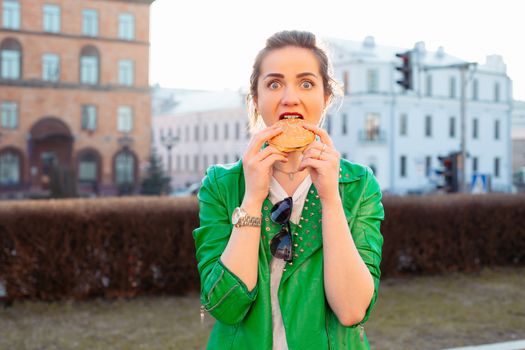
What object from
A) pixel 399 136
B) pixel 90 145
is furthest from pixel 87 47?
pixel 399 136

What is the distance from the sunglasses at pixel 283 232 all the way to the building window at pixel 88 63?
156 feet

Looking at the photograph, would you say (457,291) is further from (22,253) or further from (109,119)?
(109,119)

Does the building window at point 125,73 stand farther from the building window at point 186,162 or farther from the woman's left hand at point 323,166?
the woman's left hand at point 323,166

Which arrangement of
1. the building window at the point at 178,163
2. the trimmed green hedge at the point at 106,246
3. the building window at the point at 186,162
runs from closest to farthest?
the trimmed green hedge at the point at 106,246, the building window at the point at 186,162, the building window at the point at 178,163

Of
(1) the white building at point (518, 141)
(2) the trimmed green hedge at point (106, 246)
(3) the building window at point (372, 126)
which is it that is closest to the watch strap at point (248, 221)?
(2) the trimmed green hedge at point (106, 246)

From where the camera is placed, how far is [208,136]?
262 feet

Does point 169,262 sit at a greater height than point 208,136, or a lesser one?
lesser

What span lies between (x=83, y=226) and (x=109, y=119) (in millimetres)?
40189

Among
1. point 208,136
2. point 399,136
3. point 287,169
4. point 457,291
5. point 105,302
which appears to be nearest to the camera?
point 287,169

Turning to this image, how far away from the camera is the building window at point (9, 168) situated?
146 feet

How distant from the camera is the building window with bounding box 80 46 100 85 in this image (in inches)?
1864

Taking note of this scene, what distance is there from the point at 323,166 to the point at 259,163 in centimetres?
19

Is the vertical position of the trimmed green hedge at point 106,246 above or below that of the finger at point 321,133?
below

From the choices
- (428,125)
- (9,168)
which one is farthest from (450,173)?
(428,125)
